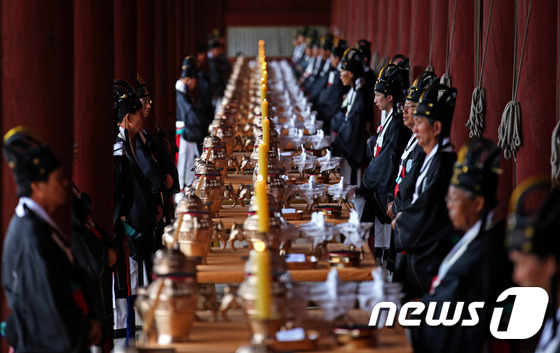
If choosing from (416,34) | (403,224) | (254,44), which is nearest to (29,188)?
(403,224)

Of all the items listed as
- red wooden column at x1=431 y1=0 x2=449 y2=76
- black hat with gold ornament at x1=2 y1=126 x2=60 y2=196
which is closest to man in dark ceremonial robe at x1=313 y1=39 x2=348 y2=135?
red wooden column at x1=431 y1=0 x2=449 y2=76

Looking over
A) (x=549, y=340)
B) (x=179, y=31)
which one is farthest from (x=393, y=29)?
(x=549, y=340)

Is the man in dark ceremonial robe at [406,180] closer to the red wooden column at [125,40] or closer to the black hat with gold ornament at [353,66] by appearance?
the red wooden column at [125,40]

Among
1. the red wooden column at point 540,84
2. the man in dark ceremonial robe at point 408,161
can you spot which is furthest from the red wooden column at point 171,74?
the red wooden column at point 540,84

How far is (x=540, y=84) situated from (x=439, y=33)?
152 inches

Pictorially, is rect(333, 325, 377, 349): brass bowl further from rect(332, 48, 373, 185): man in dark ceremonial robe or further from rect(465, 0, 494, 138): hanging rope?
rect(332, 48, 373, 185): man in dark ceremonial robe

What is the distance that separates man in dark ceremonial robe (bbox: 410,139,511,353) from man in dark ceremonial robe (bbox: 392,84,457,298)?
4.25ft

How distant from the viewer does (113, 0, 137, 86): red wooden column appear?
8586 mm

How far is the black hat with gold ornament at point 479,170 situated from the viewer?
14.4 feet

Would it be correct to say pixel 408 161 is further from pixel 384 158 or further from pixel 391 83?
pixel 391 83

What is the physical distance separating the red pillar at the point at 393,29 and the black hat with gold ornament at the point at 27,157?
35.8 feet

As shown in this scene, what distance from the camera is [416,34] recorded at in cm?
1165

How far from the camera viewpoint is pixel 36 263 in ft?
13.0

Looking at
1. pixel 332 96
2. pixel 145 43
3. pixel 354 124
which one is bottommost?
pixel 354 124
